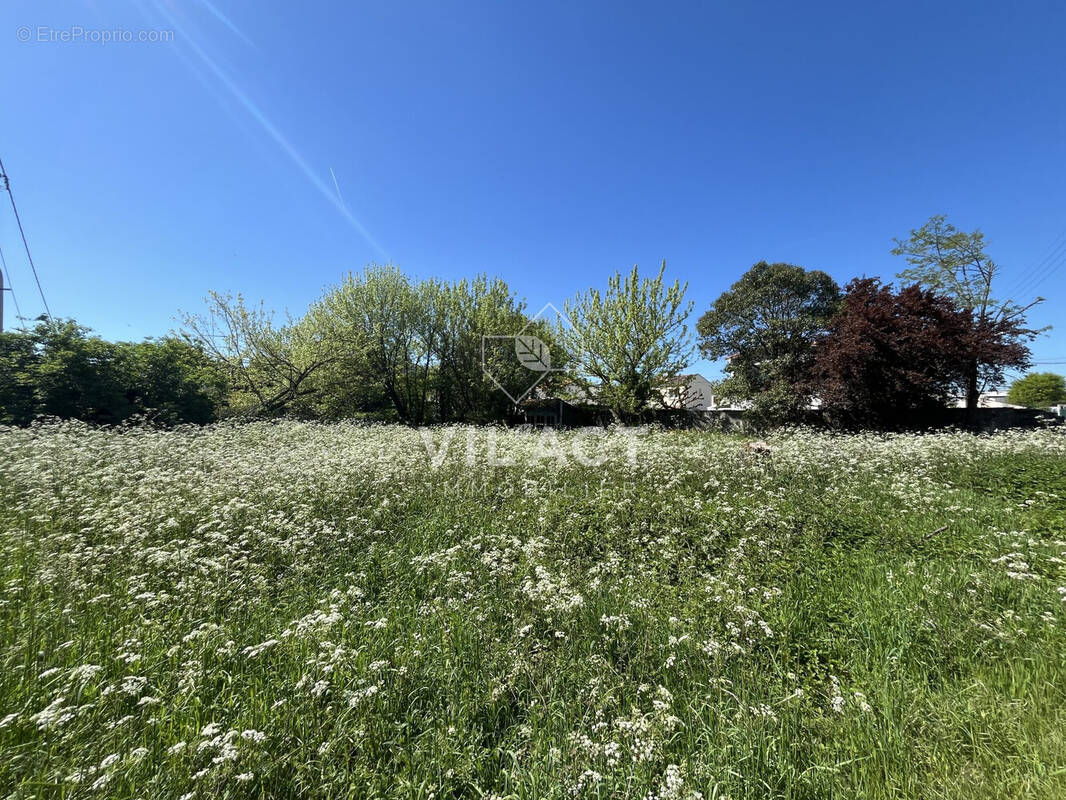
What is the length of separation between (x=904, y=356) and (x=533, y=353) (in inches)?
656

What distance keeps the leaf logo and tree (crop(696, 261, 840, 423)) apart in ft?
33.2

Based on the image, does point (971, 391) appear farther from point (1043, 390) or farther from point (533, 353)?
point (1043, 390)

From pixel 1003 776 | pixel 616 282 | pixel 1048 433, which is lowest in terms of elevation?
pixel 1003 776

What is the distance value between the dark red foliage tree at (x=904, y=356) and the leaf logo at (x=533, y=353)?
537 inches

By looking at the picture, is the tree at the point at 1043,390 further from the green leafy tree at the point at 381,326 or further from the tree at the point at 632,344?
the green leafy tree at the point at 381,326

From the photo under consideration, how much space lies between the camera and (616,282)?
16.6 m

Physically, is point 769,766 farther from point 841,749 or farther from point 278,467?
point 278,467

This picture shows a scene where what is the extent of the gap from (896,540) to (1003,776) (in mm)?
3206

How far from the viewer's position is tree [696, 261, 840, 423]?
1847 centimetres

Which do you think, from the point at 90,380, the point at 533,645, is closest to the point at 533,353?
the point at 90,380

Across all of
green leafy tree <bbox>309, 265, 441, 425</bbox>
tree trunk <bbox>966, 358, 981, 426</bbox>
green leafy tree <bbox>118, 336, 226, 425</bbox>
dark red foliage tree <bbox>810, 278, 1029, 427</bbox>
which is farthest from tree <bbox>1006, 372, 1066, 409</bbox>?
green leafy tree <bbox>118, 336, 226, 425</bbox>

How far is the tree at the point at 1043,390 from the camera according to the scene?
115 feet

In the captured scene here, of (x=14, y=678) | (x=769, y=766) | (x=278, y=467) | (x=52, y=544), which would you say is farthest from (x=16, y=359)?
(x=769, y=766)

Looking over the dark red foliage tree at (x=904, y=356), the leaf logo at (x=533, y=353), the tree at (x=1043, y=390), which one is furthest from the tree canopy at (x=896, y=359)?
the tree at (x=1043, y=390)
